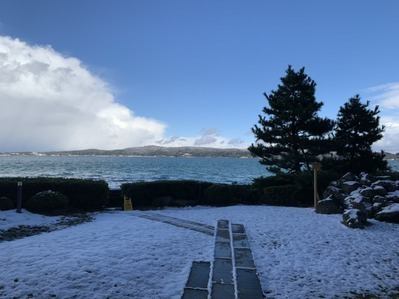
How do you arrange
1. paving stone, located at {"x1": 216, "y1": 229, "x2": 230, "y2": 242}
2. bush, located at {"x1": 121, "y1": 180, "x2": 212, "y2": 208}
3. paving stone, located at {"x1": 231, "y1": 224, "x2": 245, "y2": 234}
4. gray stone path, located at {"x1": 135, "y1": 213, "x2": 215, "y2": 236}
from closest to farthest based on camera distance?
1. paving stone, located at {"x1": 216, "y1": 229, "x2": 230, "y2": 242}
2. paving stone, located at {"x1": 231, "y1": 224, "x2": 245, "y2": 234}
3. gray stone path, located at {"x1": 135, "y1": 213, "x2": 215, "y2": 236}
4. bush, located at {"x1": 121, "y1": 180, "x2": 212, "y2": 208}

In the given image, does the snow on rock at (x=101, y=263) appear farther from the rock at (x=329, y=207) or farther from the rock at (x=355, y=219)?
→ the rock at (x=329, y=207)

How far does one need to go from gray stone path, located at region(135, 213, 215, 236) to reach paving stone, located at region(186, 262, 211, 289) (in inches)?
115

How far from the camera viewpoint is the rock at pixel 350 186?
15391 mm

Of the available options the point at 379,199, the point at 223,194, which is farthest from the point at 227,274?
the point at 223,194

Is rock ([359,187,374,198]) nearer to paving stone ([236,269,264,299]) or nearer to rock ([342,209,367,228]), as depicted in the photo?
rock ([342,209,367,228])

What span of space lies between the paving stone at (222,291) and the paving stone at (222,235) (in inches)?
128

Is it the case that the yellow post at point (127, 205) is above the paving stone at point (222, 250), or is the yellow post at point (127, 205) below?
above

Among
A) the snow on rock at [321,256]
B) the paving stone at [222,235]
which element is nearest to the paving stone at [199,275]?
the snow on rock at [321,256]

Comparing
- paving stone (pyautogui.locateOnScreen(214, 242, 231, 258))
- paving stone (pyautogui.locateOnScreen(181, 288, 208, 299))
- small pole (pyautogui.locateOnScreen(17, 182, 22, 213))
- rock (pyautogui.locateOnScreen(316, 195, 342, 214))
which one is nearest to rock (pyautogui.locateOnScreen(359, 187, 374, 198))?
rock (pyautogui.locateOnScreen(316, 195, 342, 214))

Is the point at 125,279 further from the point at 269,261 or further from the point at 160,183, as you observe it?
the point at 160,183

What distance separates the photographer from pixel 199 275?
6.68 meters

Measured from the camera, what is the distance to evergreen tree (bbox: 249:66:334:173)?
71.3ft

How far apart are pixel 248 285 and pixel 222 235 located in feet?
12.5

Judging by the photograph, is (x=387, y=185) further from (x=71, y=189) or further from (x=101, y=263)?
(x=71, y=189)
